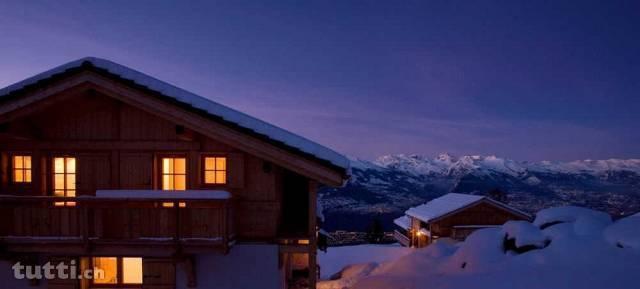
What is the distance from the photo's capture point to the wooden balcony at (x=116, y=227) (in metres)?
8.91

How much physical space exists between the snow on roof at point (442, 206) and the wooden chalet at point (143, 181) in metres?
21.9

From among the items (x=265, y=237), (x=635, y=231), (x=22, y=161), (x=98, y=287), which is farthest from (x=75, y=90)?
(x=635, y=231)

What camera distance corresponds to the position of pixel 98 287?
33.4 ft

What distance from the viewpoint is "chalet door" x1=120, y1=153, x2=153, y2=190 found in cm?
998

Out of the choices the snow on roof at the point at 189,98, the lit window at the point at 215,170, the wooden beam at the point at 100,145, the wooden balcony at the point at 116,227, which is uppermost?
the snow on roof at the point at 189,98

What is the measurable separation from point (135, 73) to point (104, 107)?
1436 millimetres

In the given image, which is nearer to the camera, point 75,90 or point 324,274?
point 75,90

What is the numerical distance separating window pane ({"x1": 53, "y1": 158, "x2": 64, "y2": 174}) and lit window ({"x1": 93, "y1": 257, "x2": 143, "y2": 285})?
8.66 ft

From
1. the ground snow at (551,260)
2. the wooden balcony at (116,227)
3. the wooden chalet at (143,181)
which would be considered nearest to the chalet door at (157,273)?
the wooden chalet at (143,181)

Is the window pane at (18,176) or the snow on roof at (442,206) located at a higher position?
the window pane at (18,176)

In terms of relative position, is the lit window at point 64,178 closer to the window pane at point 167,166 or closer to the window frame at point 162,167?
the window frame at point 162,167

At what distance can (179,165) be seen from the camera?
10.1 meters

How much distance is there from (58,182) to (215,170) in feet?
14.3

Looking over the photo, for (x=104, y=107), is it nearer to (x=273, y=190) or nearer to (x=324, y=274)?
(x=273, y=190)
